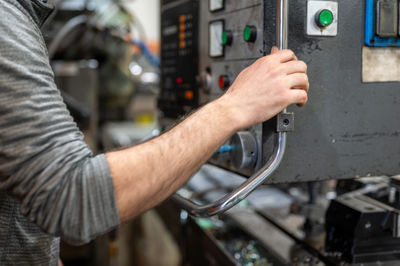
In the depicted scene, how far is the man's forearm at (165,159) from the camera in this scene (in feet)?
2.34

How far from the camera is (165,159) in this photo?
2.42ft

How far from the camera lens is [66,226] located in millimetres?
680

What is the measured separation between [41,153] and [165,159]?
0.19 meters

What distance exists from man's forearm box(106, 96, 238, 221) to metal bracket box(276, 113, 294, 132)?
111 millimetres

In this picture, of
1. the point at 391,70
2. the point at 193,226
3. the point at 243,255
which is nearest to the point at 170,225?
the point at 193,226

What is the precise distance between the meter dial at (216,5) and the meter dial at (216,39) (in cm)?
3

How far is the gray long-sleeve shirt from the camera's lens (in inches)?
25.8

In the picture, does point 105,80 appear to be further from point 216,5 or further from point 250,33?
point 250,33

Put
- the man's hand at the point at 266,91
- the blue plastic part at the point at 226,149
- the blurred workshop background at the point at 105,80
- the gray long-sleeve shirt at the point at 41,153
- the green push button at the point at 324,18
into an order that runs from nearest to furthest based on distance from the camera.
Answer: the gray long-sleeve shirt at the point at 41,153 < the man's hand at the point at 266,91 < the green push button at the point at 324,18 < the blue plastic part at the point at 226,149 < the blurred workshop background at the point at 105,80

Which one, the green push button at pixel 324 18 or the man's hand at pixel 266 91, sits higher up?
the green push button at pixel 324 18

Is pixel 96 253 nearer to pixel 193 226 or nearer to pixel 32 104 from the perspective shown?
pixel 193 226

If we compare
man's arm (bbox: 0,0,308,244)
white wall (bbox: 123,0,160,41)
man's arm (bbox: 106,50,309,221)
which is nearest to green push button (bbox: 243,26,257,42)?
man's arm (bbox: 106,50,309,221)

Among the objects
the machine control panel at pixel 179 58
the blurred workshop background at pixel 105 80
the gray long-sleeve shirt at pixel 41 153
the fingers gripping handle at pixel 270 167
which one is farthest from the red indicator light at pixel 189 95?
the blurred workshop background at pixel 105 80

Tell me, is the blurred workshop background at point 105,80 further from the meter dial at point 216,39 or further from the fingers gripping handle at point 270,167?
the fingers gripping handle at point 270,167
